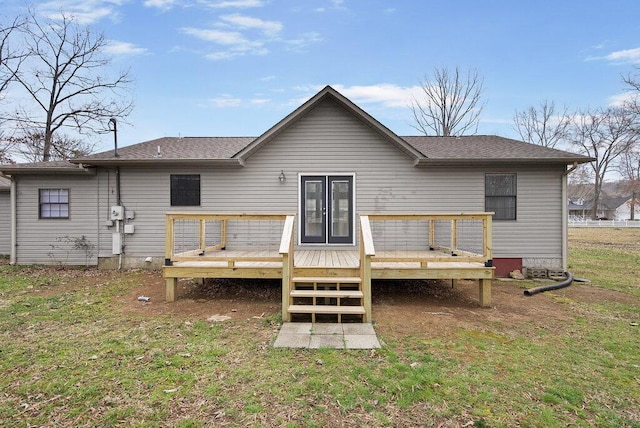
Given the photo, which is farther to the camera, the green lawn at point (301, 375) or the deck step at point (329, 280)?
the deck step at point (329, 280)

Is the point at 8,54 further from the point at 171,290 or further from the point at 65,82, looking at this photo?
the point at 171,290

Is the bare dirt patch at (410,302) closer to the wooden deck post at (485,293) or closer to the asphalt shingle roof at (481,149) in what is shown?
the wooden deck post at (485,293)

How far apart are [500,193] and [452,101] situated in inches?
644

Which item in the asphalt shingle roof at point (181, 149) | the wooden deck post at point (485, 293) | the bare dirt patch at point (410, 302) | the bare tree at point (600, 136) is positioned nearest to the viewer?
the bare dirt patch at point (410, 302)

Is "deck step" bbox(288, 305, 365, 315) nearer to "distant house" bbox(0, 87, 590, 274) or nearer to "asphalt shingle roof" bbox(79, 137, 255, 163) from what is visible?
"distant house" bbox(0, 87, 590, 274)

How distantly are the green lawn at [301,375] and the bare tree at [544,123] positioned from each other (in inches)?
1190

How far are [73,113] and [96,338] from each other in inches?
718

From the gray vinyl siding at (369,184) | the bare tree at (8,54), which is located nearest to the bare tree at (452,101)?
the gray vinyl siding at (369,184)

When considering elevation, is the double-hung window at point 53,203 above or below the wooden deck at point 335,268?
above

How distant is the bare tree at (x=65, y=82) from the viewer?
1638 centimetres

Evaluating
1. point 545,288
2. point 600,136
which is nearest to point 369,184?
point 545,288

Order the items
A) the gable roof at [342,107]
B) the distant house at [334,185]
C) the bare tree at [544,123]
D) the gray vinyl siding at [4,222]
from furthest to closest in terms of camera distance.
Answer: the bare tree at [544,123] < the gray vinyl siding at [4,222] < the distant house at [334,185] < the gable roof at [342,107]

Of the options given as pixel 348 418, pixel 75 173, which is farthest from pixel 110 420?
pixel 75 173

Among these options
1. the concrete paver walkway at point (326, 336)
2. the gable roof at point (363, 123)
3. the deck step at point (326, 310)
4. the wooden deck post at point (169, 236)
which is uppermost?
the gable roof at point (363, 123)
